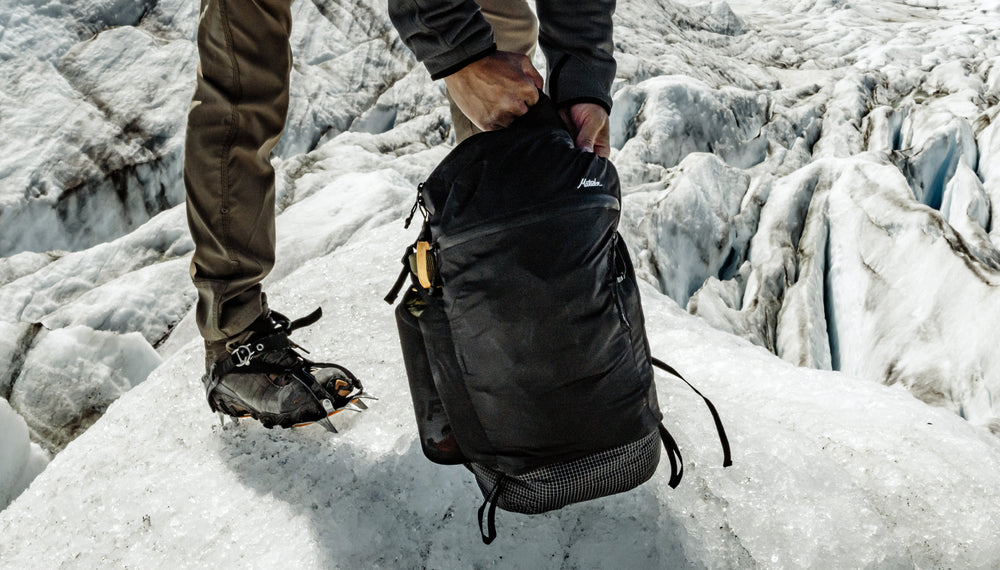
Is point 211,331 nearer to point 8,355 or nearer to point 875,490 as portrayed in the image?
point 875,490

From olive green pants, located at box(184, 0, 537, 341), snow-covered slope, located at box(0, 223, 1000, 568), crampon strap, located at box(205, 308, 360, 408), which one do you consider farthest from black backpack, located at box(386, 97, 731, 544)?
olive green pants, located at box(184, 0, 537, 341)

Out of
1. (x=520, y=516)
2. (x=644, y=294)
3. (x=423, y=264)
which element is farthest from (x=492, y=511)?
(x=644, y=294)

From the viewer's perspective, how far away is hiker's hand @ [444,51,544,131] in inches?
44.4

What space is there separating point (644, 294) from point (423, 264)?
1.47 metres

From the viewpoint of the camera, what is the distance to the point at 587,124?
1.27 m

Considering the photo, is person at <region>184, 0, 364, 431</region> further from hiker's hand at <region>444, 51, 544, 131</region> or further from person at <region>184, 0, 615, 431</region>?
hiker's hand at <region>444, 51, 544, 131</region>

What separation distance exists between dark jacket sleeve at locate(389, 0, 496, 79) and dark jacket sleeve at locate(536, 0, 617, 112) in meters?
0.24

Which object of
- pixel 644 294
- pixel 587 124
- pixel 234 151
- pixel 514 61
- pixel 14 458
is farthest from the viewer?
pixel 14 458

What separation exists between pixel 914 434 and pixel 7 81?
9.67 m

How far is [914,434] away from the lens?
53.4 inches

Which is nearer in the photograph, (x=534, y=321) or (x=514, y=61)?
(x=534, y=321)

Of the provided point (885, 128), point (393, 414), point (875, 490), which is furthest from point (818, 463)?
point (885, 128)

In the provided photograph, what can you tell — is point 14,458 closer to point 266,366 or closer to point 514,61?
point 266,366

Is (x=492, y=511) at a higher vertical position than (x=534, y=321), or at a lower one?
lower
